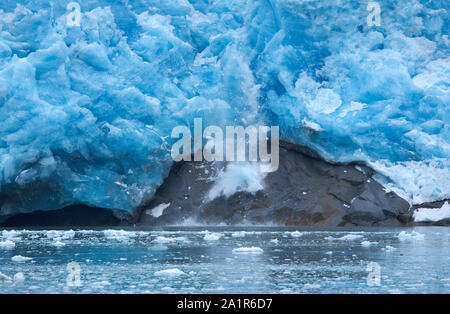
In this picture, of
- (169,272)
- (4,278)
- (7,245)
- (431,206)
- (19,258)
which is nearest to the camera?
(4,278)

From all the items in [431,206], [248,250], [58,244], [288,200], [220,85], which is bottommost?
[58,244]

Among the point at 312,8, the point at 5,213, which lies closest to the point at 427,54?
the point at 312,8

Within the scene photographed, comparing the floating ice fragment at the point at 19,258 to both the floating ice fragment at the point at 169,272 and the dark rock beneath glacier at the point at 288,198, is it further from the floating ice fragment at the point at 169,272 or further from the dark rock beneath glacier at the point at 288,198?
the dark rock beneath glacier at the point at 288,198

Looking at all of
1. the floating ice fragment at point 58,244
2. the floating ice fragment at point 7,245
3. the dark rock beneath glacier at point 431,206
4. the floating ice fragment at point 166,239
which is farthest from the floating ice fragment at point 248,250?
→ the dark rock beneath glacier at point 431,206

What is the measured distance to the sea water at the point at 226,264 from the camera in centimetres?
729

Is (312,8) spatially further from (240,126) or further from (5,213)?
(5,213)

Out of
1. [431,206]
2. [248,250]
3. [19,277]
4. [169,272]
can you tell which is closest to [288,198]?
[431,206]

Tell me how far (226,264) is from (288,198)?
32.5 ft

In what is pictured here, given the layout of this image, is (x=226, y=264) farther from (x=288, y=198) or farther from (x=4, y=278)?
(x=288, y=198)

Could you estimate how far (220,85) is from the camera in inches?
734

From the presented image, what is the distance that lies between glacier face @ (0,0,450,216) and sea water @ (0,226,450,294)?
3617mm

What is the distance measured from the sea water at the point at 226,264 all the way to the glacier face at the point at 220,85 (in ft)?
11.9

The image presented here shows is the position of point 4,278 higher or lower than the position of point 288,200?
lower
